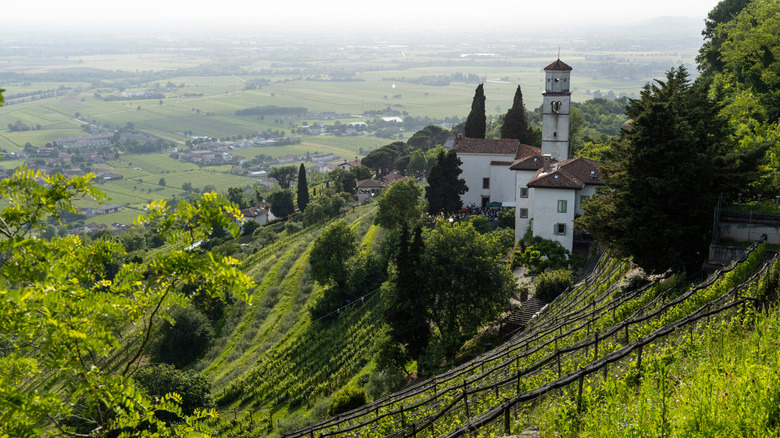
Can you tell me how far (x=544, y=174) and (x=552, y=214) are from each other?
8.40 ft

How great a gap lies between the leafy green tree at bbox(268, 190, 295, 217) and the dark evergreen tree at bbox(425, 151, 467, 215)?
136ft

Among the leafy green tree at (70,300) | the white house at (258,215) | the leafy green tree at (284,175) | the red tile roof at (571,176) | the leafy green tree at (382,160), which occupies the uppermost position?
the leafy green tree at (70,300)

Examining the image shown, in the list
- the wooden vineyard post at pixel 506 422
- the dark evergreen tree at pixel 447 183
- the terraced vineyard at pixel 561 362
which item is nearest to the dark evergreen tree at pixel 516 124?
the dark evergreen tree at pixel 447 183

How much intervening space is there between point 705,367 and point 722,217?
14.3 metres

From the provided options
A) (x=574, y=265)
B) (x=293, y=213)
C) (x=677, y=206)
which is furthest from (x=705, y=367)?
(x=293, y=213)

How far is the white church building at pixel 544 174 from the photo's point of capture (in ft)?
134

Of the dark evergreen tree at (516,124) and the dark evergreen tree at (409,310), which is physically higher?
the dark evergreen tree at (516,124)

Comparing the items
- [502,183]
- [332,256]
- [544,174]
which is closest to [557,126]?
[502,183]

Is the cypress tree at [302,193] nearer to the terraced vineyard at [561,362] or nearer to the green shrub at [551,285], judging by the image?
the green shrub at [551,285]

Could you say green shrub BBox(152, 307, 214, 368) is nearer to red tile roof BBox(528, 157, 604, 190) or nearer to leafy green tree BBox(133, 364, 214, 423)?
leafy green tree BBox(133, 364, 214, 423)

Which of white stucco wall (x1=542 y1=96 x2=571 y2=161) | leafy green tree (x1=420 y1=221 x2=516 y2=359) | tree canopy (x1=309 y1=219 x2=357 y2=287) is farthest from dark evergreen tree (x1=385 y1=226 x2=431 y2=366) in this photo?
white stucco wall (x1=542 y1=96 x2=571 y2=161)

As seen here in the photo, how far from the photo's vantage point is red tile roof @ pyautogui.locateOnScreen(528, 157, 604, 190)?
40500 mm

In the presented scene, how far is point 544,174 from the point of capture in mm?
41562

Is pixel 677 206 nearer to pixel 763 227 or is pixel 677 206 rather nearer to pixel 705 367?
pixel 763 227
